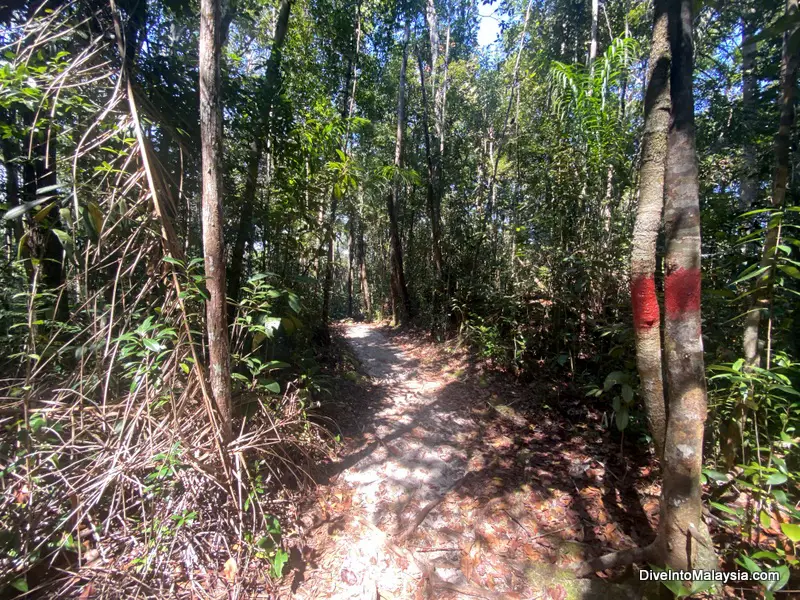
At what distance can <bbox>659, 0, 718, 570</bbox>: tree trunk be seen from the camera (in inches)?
79.7

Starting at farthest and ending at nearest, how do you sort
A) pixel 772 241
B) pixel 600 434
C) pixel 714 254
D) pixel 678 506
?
pixel 714 254
pixel 600 434
pixel 772 241
pixel 678 506

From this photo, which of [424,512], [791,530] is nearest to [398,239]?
[424,512]

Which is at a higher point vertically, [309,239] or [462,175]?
[462,175]

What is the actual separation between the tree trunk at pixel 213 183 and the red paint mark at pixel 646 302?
9.82ft

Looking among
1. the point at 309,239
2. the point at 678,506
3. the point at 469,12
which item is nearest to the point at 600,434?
the point at 678,506

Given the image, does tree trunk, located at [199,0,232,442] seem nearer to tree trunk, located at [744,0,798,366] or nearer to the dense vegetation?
the dense vegetation

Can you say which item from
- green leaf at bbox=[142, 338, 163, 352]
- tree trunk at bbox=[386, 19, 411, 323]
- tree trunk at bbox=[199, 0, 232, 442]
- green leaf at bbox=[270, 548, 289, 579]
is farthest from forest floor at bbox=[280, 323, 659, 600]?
tree trunk at bbox=[386, 19, 411, 323]

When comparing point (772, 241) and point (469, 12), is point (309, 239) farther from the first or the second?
point (469, 12)

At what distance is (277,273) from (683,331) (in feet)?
14.8

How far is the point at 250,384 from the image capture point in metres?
3.19

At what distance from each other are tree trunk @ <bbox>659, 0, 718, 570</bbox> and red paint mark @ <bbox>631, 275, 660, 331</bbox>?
15cm

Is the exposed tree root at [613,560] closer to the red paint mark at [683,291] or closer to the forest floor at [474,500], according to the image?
the forest floor at [474,500]

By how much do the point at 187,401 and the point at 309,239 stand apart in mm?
3215

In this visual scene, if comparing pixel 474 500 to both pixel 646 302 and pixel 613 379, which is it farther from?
pixel 646 302
